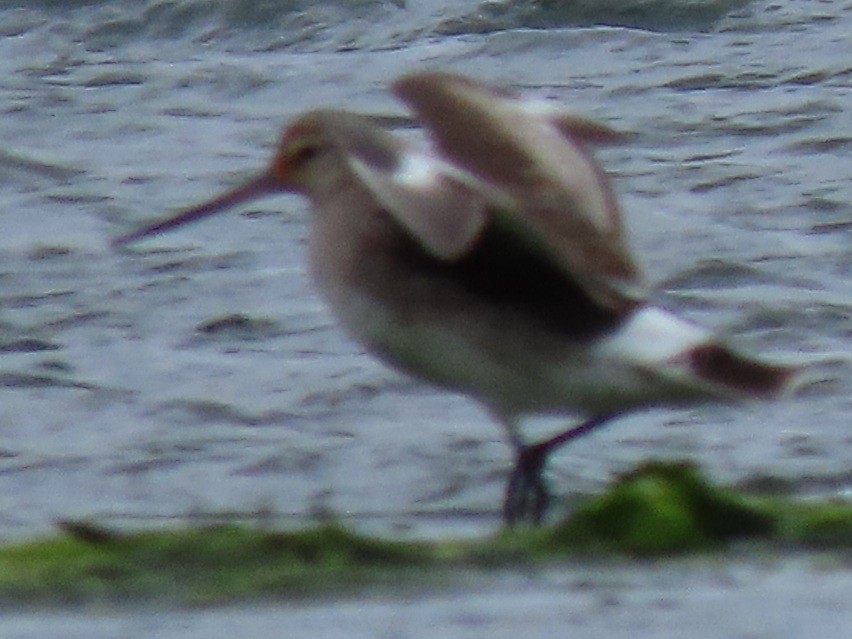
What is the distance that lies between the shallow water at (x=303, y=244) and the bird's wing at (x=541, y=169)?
860 mm

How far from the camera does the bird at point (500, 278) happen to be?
16.2ft

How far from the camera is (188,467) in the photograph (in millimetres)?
6535

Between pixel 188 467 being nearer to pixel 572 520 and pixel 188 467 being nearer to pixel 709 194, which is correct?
pixel 572 520

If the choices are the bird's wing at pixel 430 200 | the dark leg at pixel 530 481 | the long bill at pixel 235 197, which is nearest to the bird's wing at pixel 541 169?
the bird's wing at pixel 430 200

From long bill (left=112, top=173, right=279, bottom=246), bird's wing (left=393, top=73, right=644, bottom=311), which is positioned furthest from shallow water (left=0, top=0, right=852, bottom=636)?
bird's wing (left=393, top=73, right=644, bottom=311)

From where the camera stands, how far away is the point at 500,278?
5121 mm

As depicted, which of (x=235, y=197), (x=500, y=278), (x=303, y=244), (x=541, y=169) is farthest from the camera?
(x=303, y=244)

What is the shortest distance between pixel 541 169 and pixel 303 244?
334cm

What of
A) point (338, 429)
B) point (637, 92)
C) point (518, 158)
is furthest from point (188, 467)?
point (637, 92)

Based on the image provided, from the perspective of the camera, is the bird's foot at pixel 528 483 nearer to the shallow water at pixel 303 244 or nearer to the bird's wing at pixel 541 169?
the shallow water at pixel 303 244

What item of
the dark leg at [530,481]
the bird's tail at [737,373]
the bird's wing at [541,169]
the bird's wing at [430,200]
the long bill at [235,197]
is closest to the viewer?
the bird's wing at [430,200]

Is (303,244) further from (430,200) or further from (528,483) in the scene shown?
(430,200)

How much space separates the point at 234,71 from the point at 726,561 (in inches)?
269

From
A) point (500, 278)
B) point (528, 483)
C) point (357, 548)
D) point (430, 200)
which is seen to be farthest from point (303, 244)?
point (357, 548)
